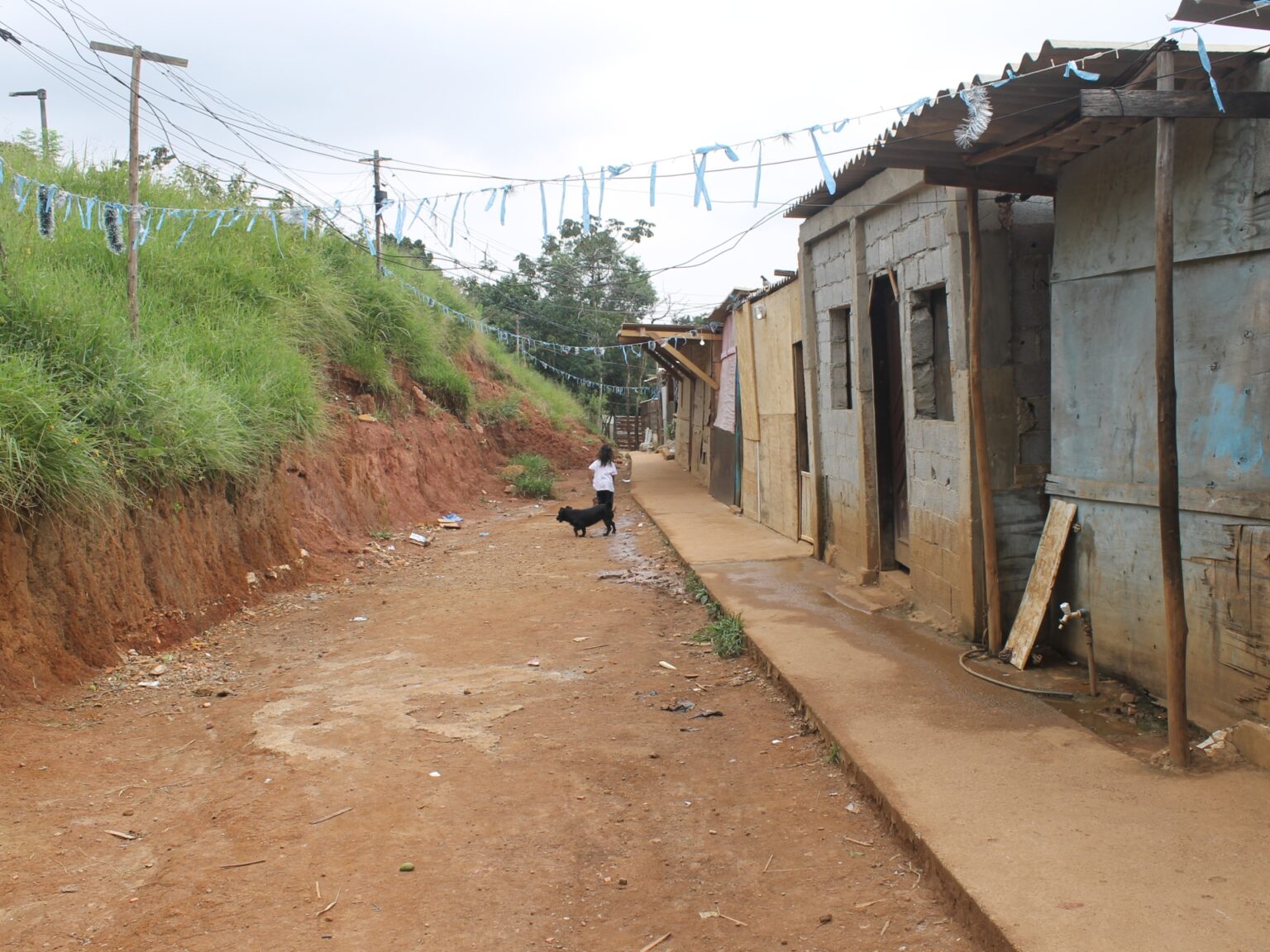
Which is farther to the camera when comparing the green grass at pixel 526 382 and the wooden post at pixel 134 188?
the green grass at pixel 526 382

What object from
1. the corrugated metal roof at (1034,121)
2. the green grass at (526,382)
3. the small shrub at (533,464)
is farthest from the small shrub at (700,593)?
the green grass at (526,382)

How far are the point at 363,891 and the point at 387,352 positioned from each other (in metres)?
15.5

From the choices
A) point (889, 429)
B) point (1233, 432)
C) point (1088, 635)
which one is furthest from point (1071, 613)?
point (889, 429)

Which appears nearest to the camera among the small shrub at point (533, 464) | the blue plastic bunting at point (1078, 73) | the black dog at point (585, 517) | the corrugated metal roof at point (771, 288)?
the blue plastic bunting at point (1078, 73)

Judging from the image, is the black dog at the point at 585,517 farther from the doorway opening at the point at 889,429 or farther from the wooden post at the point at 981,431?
the wooden post at the point at 981,431

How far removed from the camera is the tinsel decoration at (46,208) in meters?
8.41

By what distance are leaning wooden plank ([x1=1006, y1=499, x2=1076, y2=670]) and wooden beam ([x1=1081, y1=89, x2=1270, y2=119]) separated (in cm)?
246

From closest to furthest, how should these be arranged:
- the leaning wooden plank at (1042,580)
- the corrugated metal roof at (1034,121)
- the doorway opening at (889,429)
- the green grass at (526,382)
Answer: the corrugated metal roof at (1034,121), the leaning wooden plank at (1042,580), the doorway opening at (889,429), the green grass at (526,382)

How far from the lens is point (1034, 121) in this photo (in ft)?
16.3

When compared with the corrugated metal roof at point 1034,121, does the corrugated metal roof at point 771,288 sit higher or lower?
higher

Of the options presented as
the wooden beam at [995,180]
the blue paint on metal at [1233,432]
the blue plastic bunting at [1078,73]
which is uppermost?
the blue plastic bunting at [1078,73]

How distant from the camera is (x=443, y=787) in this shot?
4.61 metres

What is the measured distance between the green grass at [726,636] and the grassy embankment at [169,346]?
4.89 m

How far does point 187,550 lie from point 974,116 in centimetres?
718
